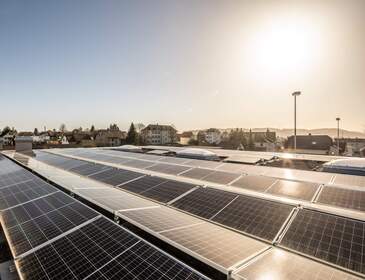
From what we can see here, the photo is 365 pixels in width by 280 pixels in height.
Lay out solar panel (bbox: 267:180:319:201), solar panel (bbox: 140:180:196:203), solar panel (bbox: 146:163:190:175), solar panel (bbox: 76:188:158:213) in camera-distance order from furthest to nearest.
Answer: solar panel (bbox: 146:163:190:175), solar panel (bbox: 140:180:196:203), solar panel (bbox: 267:180:319:201), solar panel (bbox: 76:188:158:213)

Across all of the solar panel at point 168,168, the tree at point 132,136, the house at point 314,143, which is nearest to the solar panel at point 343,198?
the solar panel at point 168,168

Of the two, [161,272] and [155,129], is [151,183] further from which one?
[155,129]

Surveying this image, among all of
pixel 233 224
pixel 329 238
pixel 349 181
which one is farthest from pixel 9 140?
pixel 329 238

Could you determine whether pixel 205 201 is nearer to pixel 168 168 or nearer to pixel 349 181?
pixel 168 168

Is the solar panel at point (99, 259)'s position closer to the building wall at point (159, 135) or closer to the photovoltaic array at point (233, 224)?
the photovoltaic array at point (233, 224)

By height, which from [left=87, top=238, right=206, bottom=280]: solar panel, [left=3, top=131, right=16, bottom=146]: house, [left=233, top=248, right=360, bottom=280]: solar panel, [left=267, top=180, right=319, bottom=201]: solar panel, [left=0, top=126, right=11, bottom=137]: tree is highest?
[left=0, top=126, right=11, bottom=137]: tree

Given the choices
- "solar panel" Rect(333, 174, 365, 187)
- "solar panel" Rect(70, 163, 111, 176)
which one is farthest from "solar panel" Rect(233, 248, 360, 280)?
"solar panel" Rect(70, 163, 111, 176)

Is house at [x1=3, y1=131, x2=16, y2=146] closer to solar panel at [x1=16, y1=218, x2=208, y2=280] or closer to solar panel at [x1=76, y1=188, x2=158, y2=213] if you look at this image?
solar panel at [x1=76, y1=188, x2=158, y2=213]

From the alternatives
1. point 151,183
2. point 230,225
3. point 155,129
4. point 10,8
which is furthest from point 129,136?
point 230,225
